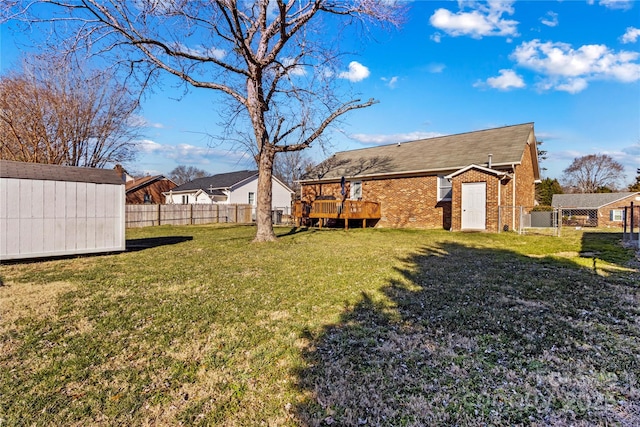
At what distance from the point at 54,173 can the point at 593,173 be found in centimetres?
5997

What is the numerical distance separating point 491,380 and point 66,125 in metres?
21.6

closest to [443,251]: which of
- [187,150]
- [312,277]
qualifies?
[312,277]

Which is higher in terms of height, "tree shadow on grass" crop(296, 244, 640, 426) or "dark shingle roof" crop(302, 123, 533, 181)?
"dark shingle roof" crop(302, 123, 533, 181)

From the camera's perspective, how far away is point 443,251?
8.24 meters

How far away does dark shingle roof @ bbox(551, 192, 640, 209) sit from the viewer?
35844mm

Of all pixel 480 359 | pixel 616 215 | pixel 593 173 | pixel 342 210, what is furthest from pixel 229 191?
pixel 593 173

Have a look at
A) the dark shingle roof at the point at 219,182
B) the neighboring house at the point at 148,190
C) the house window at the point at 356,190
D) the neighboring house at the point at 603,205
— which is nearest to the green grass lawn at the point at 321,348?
the house window at the point at 356,190

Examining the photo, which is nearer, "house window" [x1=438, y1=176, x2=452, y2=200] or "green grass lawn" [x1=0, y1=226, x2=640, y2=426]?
"green grass lawn" [x1=0, y1=226, x2=640, y2=426]

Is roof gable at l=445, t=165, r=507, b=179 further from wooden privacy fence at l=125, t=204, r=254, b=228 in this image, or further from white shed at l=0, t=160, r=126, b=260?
wooden privacy fence at l=125, t=204, r=254, b=228

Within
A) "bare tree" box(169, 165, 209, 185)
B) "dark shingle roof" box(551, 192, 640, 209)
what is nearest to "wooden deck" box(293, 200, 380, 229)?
Result: "dark shingle roof" box(551, 192, 640, 209)

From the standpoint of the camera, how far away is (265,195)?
400 inches

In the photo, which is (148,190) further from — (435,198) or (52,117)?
(435,198)

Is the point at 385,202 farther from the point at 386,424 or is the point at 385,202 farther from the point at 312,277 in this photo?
the point at 386,424

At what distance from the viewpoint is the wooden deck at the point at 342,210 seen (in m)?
15.3
